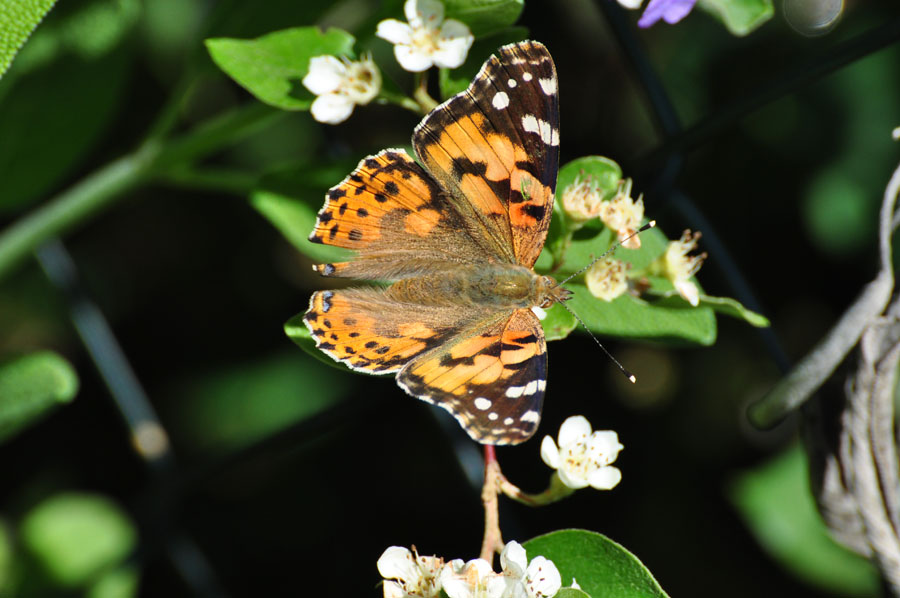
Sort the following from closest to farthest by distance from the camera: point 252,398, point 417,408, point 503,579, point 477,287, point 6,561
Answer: point 503,579 → point 477,287 → point 6,561 → point 417,408 → point 252,398

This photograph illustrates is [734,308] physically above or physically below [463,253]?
below

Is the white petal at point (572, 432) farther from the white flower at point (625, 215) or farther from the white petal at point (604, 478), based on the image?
the white flower at point (625, 215)

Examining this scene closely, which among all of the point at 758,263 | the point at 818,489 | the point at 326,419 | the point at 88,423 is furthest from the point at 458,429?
the point at 88,423

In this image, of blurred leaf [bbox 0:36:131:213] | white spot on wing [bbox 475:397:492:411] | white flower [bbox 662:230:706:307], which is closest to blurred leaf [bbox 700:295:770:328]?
white flower [bbox 662:230:706:307]

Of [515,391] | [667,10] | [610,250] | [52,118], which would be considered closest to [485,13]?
[667,10]

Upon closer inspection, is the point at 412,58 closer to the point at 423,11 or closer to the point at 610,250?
the point at 423,11

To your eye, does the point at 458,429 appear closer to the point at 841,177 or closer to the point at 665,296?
the point at 665,296
